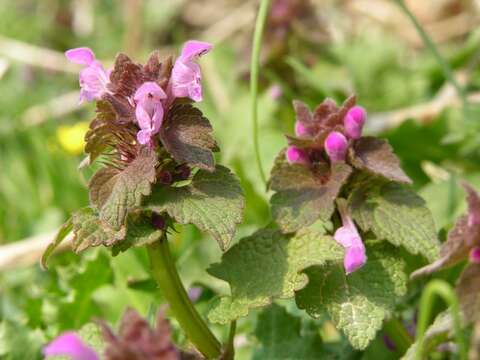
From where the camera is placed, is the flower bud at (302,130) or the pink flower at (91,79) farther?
the flower bud at (302,130)

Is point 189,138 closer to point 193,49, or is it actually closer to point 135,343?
point 193,49

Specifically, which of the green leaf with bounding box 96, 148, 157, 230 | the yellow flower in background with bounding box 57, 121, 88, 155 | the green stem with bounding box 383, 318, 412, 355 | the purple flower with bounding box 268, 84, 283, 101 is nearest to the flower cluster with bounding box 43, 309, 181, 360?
the green leaf with bounding box 96, 148, 157, 230

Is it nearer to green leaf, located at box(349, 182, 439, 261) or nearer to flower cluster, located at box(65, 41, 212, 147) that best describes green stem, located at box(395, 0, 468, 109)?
green leaf, located at box(349, 182, 439, 261)

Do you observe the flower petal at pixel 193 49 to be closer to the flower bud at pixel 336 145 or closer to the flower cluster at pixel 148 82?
the flower cluster at pixel 148 82

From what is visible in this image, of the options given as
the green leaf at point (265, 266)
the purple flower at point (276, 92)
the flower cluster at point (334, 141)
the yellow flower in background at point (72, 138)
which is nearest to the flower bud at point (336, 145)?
the flower cluster at point (334, 141)

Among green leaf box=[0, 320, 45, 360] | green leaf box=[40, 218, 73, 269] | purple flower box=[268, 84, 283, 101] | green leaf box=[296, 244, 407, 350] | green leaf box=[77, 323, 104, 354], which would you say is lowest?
purple flower box=[268, 84, 283, 101]

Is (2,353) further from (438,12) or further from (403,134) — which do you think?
(438,12)

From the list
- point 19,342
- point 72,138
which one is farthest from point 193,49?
point 72,138
